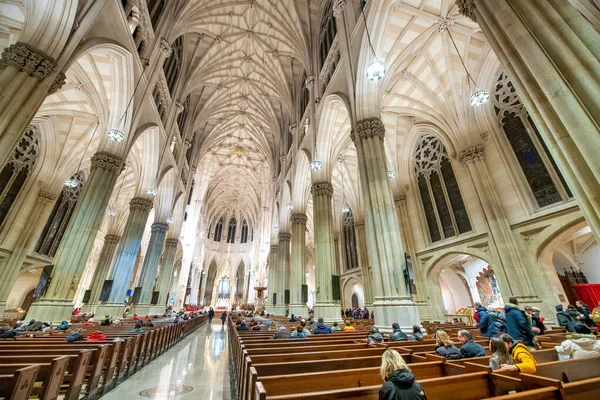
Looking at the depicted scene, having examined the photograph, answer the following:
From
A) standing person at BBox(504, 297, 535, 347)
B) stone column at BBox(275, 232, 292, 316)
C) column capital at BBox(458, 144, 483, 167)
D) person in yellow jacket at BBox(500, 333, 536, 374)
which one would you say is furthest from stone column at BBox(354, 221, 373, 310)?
person in yellow jacket at BBox(500, 333, 536, 374)

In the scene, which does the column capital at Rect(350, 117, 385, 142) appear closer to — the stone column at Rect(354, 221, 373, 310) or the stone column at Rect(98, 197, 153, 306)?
the stone column at Rect(354, 221, 373, 310)

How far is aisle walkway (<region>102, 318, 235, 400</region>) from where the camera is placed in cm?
429

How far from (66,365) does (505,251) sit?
13652mm

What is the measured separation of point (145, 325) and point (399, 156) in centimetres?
1636

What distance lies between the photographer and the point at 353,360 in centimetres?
330

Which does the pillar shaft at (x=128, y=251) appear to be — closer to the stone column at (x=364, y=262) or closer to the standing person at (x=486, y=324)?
the stone column at (x=364, y=262)

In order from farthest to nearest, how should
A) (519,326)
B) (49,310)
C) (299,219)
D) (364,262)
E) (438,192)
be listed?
(364,262) → (299,219) → (438,192) → (49,310) → (519,326)

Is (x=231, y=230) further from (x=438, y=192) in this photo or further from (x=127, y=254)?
(x=438, y=192)

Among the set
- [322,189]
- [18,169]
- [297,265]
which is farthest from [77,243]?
[297,265]

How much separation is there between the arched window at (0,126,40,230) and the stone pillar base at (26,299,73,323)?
9.86 meters

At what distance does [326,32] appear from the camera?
15.0 metres

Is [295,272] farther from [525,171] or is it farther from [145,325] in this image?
[525,171]

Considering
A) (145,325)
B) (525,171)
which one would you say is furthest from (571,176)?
(145,325)

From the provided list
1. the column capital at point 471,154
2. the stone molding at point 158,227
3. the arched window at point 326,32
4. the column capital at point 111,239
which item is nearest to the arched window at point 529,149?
the column capital at point 471,154
